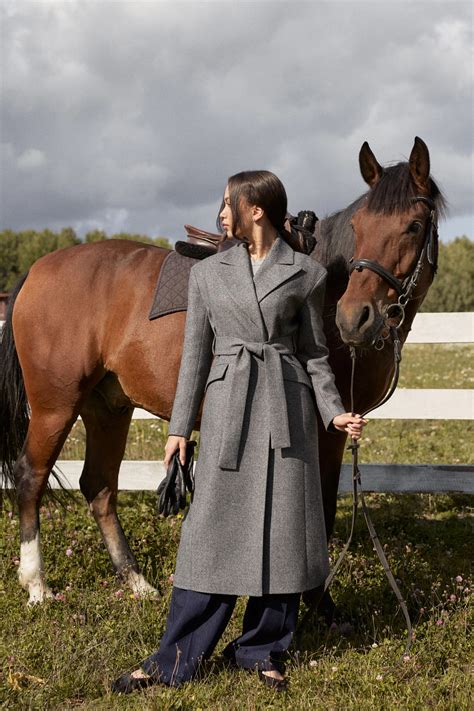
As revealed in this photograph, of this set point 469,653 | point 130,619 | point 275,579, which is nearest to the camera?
point 275,579

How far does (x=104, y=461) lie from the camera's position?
16.8 ft

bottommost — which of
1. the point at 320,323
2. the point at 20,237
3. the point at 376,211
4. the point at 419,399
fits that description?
the point at 419,399

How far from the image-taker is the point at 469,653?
355cm

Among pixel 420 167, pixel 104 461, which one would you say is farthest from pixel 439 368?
pixel 420 167

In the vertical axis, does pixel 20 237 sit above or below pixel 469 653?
above

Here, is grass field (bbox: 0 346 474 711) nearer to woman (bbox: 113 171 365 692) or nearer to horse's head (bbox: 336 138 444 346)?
woman (bbox: 113 171 365 692)

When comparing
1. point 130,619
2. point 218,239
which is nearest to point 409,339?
point 218,239

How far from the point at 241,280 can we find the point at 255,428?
63cm

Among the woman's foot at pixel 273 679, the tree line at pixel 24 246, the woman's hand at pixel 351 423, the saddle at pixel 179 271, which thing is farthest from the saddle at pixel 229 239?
the tree line at pixel 24 246

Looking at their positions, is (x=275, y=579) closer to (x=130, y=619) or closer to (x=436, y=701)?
(x=436, y=701)

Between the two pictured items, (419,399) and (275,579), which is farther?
(419,399)

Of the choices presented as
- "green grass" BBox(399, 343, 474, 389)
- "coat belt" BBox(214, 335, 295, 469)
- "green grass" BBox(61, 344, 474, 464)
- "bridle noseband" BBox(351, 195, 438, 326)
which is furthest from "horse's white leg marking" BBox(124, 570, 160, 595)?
"green grass" BBox(399, 343, 474, 389)

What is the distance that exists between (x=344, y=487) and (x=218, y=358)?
3247 millimetres

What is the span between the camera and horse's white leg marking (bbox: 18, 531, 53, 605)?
4.45m
